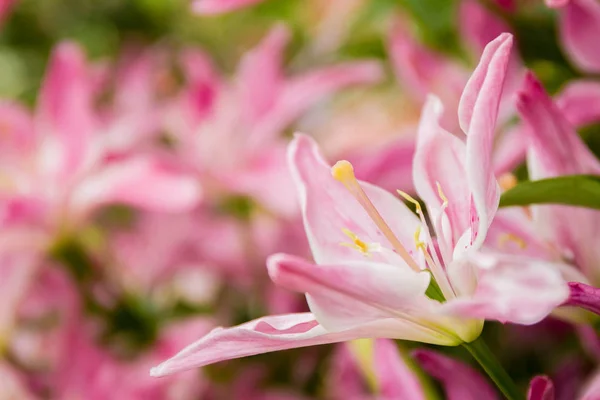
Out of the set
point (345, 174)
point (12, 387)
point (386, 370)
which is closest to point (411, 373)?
point (386, 370)

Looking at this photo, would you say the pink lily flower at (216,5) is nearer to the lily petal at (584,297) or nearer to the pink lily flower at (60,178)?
the pink lily flower at (60,178)

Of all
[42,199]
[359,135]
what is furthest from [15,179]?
[359,135]

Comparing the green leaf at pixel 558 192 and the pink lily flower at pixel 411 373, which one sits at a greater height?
the green leaf at pixel 558 192

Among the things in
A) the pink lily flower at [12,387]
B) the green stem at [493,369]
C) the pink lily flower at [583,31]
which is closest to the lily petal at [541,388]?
the green stem at [493,369]

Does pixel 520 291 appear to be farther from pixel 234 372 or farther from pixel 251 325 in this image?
pixel 234 372

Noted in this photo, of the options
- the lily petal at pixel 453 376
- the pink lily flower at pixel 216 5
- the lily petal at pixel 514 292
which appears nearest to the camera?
the lily petal at pixel 514 292

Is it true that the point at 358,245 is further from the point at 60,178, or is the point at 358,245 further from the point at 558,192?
the point at 60,178
